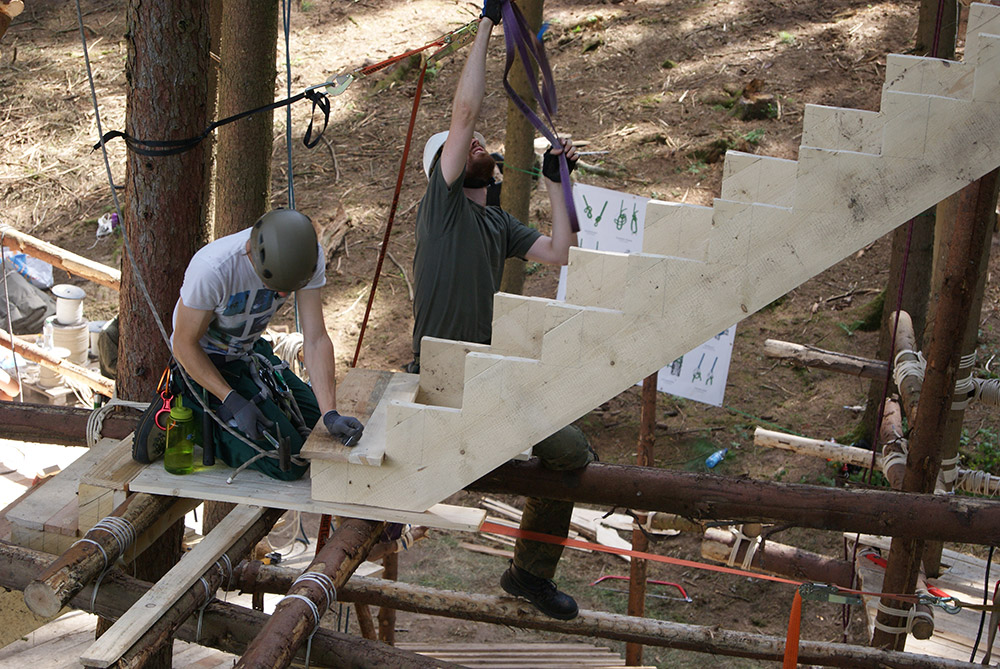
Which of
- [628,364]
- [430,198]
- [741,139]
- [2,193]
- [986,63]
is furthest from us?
[2,193]

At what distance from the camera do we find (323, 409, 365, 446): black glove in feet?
11.1

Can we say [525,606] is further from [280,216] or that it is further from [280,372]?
[280,216]

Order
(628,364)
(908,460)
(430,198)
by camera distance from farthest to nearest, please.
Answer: (908,460), (430,198), (628,364)

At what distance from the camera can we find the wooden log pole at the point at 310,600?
2787 mm

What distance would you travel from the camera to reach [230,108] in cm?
592

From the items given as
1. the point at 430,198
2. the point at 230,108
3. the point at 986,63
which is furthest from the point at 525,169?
the point at 986,63

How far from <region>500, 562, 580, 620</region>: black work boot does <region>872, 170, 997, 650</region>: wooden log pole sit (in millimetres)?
1659

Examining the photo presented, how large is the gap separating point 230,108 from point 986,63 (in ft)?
14.7

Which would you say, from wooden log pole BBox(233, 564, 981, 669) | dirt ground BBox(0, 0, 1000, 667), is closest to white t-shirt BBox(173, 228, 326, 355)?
wooden log pole BBox(233, 564, 981, 669)

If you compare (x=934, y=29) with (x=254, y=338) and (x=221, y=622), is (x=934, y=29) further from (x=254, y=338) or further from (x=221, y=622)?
(x=221, y=622)

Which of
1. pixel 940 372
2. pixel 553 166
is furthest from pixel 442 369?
pixel 940 372

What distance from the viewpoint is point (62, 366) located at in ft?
26.8

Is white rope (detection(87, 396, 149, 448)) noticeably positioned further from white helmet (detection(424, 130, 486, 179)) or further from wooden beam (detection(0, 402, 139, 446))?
white helmet (detection(424, 130, 486, 179))

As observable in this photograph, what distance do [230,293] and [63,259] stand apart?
543 centimetres
